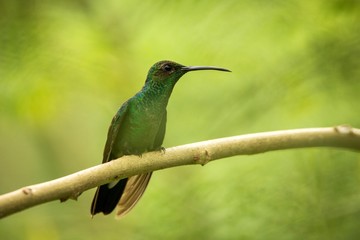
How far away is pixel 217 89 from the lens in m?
4.23

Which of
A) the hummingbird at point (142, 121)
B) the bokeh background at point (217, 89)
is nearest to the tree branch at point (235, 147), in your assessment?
the bokeh background at point (217, 89)

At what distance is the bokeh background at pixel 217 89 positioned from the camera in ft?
9.04

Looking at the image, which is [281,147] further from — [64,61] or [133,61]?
[133,61]

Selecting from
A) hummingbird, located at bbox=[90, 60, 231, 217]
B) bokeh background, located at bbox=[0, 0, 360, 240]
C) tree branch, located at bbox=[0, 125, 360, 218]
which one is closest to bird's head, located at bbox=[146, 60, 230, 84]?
hummingbird, located at bbox=[90, 60, 231, 217]

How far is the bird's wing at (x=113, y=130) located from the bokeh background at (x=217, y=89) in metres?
0.43

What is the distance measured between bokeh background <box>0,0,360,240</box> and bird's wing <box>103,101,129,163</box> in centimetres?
43

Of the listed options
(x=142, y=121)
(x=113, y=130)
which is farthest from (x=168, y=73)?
(x=113, y=130)

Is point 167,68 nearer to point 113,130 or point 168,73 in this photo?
point 168,73

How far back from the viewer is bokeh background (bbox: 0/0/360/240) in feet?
9.04

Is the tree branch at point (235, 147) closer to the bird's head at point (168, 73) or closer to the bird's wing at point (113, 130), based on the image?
the bird's wing at point (113, 130)

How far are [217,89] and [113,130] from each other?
1.00 m

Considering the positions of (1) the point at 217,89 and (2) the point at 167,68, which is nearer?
(2) the point at 167,68

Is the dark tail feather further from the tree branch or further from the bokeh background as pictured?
the tree branch

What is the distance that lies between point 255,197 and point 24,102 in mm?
2413
